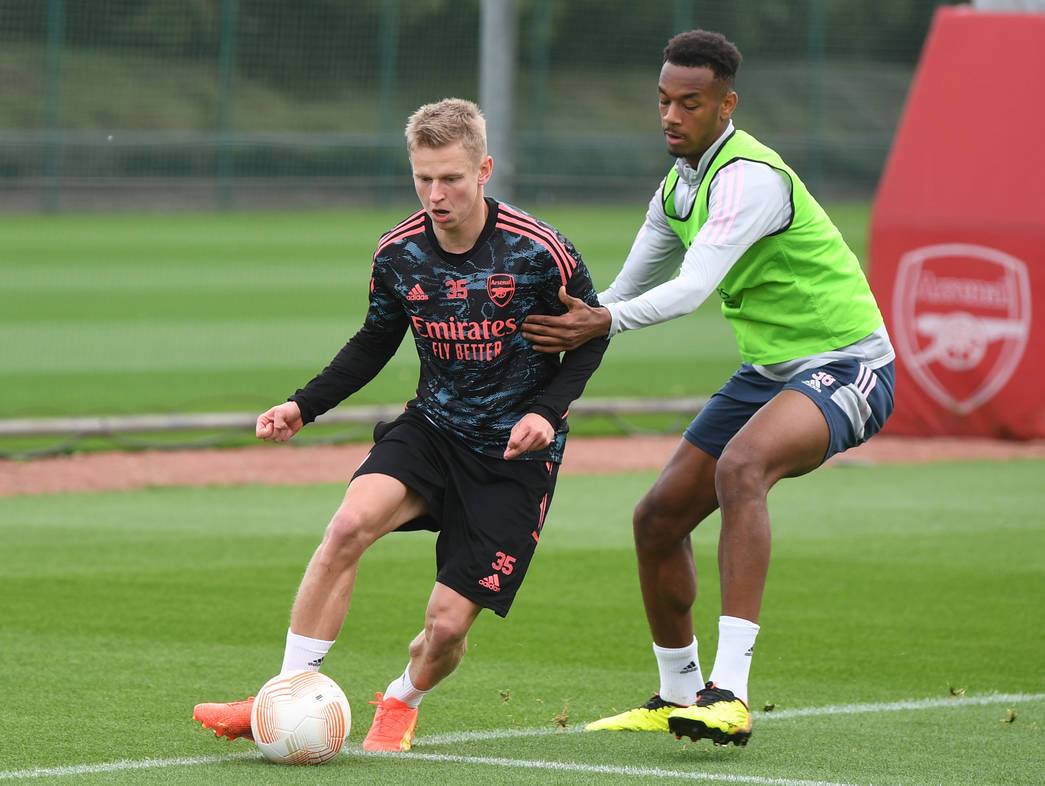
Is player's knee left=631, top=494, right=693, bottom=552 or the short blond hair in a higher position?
the short blond hair

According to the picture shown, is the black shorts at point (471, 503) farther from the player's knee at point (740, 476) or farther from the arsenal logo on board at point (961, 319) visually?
the arsenal logo on board at point (961, 319)

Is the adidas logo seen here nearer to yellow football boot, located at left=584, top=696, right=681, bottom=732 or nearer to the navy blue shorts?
the navy blue shorts

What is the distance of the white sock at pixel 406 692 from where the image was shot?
19.7 ft

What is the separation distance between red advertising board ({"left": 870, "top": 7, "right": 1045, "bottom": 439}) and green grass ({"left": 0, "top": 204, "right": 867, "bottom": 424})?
3.22 metres

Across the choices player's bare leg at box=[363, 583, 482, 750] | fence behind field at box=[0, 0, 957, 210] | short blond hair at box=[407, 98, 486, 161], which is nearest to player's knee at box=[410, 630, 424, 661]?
player's bare leg at box=[363, 583, 482, 750]

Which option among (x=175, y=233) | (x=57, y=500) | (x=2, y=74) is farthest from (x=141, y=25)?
(x=57, y=500)

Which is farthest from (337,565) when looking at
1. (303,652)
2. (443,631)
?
(443,631)

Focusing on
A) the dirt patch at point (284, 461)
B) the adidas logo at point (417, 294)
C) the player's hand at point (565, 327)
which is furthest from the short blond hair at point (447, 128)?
the dirt patch at point (284, 461)

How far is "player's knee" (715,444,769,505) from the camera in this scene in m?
5.94

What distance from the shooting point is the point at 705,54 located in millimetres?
6176

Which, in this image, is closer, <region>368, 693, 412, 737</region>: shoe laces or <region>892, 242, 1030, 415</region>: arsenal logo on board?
<region>368, 693, 412, 737</region>: shoe laces

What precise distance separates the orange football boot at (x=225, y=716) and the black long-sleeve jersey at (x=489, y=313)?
108 centimetres

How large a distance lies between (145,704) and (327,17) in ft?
71.8

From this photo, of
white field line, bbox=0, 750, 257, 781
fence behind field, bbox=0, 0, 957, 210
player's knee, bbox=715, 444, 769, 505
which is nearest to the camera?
white field line, bbox=0, 750, 257, 781
